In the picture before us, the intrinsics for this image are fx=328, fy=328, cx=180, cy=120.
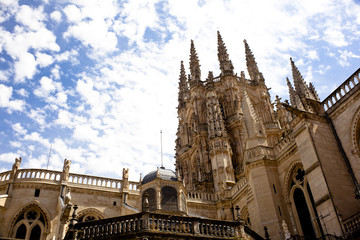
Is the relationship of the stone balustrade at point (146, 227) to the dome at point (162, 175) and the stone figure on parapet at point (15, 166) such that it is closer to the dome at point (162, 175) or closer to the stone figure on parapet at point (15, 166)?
the dome at point (162, 175)

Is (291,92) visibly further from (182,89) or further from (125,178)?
(125,178)

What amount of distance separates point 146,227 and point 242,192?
13980 millimetres

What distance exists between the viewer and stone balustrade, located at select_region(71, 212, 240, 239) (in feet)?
40.3

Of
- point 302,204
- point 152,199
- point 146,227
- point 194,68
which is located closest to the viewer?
point 146,227

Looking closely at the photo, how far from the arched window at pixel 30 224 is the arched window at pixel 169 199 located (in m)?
9.15

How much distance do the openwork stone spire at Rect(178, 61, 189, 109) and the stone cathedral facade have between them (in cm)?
1234

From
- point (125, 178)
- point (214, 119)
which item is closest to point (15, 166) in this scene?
point (125, 178)

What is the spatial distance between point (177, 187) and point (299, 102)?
392 inches

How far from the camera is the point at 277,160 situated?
20.9m

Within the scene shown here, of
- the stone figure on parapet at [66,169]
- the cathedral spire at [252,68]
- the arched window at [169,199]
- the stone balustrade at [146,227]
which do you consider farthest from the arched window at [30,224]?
the cathedral spire at [252,68]

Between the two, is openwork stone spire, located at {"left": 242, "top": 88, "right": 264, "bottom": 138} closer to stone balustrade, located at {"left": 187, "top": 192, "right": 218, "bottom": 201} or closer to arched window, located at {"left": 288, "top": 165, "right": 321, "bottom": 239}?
arched window, located at {"left": 288, "top": 165, "right": 321, "bottom": 239}

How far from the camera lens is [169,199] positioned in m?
22.2

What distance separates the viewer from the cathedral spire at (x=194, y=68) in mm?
45328

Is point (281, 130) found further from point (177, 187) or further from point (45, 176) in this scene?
point (45, 176)
